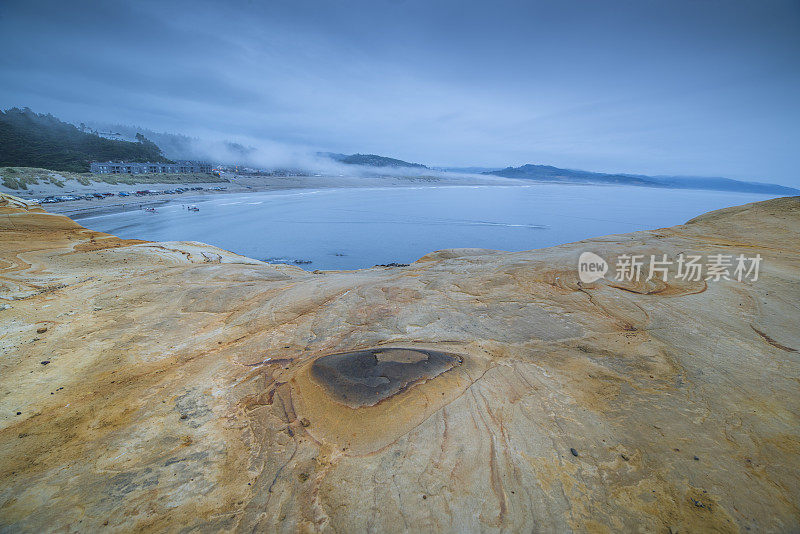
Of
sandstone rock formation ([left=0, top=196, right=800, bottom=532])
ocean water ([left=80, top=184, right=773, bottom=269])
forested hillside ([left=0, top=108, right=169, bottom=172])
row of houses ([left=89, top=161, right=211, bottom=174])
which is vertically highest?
forested hillside ([left=0, top=108, right=169, bottom=172])

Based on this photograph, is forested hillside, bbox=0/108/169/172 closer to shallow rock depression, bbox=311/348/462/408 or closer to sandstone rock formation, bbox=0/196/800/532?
sandstone rock formation, bbox=0/196/800/532

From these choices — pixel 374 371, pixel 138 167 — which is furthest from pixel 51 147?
pixel 374 371

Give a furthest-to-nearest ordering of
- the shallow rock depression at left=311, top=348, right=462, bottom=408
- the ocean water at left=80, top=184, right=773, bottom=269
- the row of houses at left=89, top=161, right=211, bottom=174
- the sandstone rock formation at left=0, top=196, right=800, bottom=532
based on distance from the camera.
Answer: the row of houses at left=89, top=161, right=211, bottom=174 < the ocean water at left=80, top=184, right=773, bottom=269 < the shallow rock depression at left=311, top=348, right=462, bottom=408 < the sandstone rock formation at left=0, top=196, right=800, bottom=532

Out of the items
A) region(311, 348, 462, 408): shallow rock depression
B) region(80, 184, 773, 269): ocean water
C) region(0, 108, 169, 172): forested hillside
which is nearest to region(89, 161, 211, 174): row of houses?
region(0, 108, 169, 172): forested hillside

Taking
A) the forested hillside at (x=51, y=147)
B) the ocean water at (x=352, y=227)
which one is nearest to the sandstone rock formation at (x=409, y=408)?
the ocean water at (x=352, y=227)

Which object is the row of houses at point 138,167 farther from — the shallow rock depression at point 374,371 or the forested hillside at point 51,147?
the shallow rock depression at point 374,371

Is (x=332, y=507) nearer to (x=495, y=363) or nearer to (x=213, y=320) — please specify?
(x=495, y=363)

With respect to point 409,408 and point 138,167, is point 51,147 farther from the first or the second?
point 409,408

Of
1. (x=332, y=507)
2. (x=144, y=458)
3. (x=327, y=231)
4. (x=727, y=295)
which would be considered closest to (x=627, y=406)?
(x=332, y=507)
